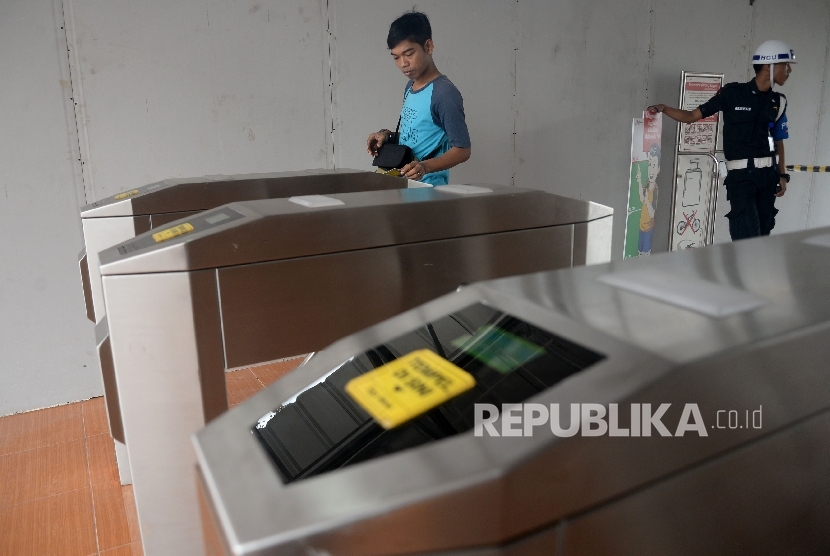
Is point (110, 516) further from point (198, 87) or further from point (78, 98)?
point (198, 87)

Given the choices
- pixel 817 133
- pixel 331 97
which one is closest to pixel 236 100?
pixel 331 97

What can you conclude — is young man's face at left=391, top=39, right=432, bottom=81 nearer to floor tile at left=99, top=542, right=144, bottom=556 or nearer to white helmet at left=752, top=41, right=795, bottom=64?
floor tile at left=99, top=542, right=144, bottom=556

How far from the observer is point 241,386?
2.34m

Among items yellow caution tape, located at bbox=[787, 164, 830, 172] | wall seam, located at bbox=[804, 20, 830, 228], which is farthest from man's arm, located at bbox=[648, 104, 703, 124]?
wall seam, located at bbox=[804, 20, 830, 228]

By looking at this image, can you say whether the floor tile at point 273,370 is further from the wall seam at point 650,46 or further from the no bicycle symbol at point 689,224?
the no bicycle symbol at point 689,224

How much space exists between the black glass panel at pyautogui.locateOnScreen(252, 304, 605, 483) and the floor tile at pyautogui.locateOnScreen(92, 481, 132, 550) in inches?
49.9

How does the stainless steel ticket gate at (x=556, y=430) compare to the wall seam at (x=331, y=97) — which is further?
the wall seam at (x=331, y=97)

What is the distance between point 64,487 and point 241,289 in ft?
3.91

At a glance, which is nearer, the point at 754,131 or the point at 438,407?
the point at 438,407

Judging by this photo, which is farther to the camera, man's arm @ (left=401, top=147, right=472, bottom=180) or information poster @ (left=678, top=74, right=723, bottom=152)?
information poster @ (left=678, top=74, right=723, bottom=152)

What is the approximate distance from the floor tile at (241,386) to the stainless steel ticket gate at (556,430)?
5.87 feet

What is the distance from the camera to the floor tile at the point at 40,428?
6.64 ft

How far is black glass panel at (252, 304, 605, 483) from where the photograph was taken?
0.47m

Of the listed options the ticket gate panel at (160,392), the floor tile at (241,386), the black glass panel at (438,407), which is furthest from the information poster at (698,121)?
the black glass panel at (438,407)
